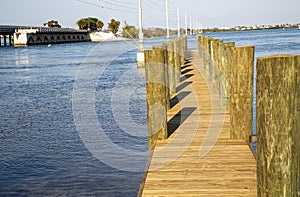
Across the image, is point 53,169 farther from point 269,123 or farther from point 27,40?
point 27,40

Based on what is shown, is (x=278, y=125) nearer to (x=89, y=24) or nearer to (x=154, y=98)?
(x=154, y=98)

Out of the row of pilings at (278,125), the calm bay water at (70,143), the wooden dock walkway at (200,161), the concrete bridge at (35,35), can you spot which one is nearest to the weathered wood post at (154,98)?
the wooden dock walkway at (200,161)

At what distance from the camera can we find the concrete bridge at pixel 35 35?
327 feet

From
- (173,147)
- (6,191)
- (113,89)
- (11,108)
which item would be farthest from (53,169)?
(113,89)

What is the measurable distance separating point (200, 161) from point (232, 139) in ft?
3.62

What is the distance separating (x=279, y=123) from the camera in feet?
9.52

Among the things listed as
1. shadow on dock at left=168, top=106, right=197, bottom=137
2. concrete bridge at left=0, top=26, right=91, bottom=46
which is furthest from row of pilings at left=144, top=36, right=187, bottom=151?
concrete bridge at left=0, top=26, right=91, bottom=46

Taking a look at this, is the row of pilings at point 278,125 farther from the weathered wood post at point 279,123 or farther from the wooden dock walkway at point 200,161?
the wooden dock walkway at point 200,161

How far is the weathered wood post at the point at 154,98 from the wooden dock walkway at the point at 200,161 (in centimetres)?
16

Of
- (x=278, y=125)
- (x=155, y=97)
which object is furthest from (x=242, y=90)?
(x=278, y=125)

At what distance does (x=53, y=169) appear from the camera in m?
8.12

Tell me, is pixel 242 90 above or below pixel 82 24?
below

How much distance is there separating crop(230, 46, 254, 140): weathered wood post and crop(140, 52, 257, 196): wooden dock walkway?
0.23 meters

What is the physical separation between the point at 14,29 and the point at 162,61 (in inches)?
4076
